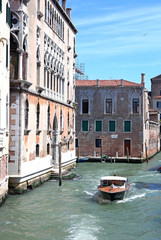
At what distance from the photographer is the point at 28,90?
15.8 meters

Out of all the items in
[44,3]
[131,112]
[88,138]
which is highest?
[44,3]

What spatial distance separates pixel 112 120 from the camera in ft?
105

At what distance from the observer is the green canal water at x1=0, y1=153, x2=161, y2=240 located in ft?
33.2

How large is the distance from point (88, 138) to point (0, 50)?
68.2 ft

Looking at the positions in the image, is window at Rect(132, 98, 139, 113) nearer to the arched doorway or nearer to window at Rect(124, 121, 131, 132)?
window at Rect(124, 121, 131, 132)

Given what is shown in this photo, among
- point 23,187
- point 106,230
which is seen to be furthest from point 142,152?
point 106,230

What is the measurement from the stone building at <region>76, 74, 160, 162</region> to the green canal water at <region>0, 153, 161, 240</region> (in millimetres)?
14059

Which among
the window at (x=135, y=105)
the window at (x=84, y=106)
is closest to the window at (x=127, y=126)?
the window at (x=135, y=105)

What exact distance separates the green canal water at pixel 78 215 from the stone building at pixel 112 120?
46.1 feet

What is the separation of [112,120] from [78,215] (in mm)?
20354

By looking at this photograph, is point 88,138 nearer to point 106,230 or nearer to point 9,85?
point 9,85

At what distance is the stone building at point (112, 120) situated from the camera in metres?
31.6

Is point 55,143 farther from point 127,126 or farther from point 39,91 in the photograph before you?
point 127,126

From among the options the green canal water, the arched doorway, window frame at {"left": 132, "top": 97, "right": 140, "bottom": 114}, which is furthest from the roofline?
the green canal water
